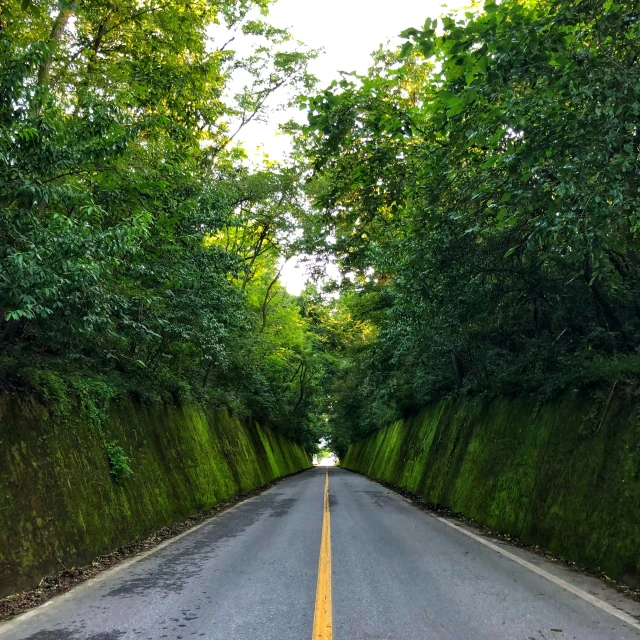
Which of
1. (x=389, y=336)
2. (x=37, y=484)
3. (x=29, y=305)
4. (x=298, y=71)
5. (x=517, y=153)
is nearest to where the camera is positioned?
(x=29, y=305)

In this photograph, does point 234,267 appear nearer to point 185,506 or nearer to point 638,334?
point 185,506

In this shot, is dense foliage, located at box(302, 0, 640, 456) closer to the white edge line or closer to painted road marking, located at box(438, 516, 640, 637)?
painted road marking, located at box(438, 516, 640, 637)

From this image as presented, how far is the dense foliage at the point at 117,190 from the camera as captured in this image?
515 centimetres

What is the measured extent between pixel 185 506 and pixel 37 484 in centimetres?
580

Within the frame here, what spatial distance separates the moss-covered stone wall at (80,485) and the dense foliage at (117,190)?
0.65 meters

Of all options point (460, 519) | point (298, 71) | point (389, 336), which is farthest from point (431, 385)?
point (298, 71)

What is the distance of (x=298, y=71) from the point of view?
739 inches

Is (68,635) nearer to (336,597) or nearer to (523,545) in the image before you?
(336,597)

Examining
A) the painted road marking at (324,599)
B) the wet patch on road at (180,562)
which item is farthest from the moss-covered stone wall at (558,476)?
the wet patch on road at (180,562)

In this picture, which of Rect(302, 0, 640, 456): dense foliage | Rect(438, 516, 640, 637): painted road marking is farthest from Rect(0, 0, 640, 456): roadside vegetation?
Rect(438, 516, 640, 637): painted road marking

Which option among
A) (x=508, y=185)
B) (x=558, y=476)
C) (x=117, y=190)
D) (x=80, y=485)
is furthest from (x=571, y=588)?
(x=117, y=190)

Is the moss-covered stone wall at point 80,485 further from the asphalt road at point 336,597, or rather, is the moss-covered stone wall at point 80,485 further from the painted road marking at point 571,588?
the painted road marking at point 571,588

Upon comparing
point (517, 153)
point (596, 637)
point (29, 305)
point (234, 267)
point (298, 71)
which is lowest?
point (596, 637)

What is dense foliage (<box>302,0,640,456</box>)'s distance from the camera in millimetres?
5051
